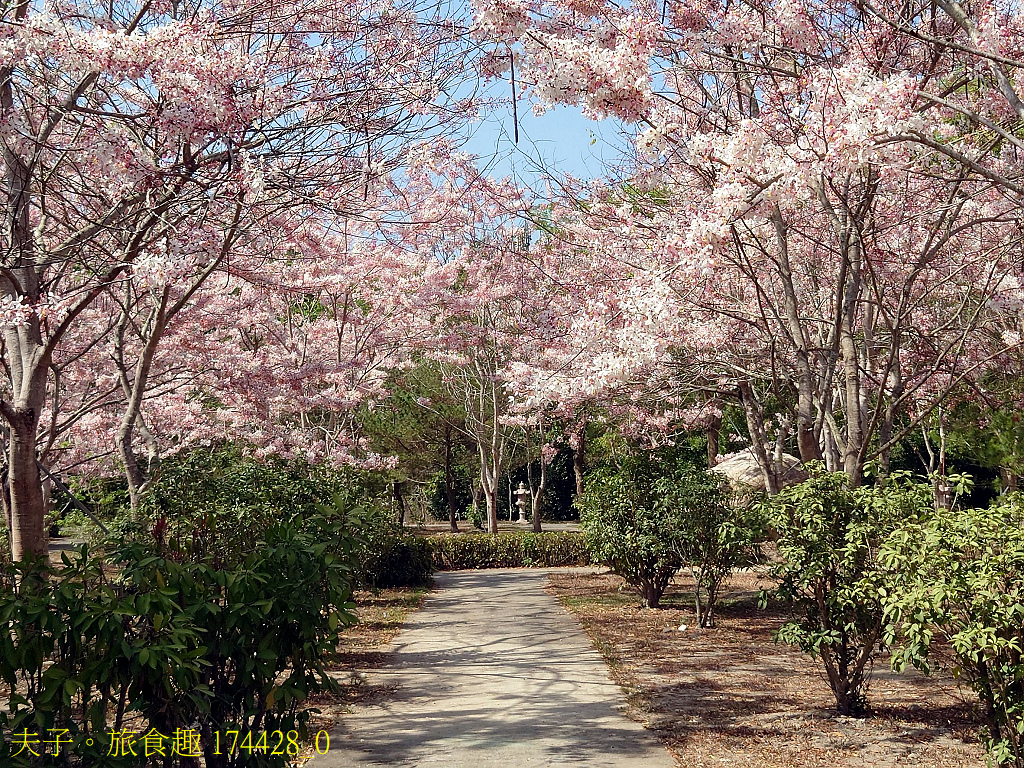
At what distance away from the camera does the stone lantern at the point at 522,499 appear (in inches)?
1332

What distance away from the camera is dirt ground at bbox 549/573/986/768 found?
5.28 meters

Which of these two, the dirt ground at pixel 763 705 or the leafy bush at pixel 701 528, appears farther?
the leafy bush at pixel 701 528

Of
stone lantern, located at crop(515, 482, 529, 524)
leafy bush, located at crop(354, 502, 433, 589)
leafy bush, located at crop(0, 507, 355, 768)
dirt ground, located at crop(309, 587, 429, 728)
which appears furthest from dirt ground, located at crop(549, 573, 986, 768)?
stone lantern, located at crop(515, 482, 529, 524)

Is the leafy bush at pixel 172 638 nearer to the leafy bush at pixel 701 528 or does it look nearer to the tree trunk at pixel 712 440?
the leafy bush at pixel 701 528

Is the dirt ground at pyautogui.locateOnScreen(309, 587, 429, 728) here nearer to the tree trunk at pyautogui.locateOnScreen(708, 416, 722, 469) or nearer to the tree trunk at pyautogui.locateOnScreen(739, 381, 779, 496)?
the tree trunk at pyautogui.locateOnScreen(739, 381, 779, 496)

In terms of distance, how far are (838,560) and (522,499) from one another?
98.2 ft

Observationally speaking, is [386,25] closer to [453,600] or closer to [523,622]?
[523,622]

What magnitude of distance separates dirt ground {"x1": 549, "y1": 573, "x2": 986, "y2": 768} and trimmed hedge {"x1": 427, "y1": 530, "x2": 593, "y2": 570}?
28.9 feet

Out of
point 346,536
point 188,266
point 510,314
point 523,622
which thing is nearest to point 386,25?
point 188,266

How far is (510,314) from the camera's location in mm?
18469

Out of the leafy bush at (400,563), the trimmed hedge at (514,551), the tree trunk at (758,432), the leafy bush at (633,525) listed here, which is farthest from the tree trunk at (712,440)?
the tree trunk at (758,432)

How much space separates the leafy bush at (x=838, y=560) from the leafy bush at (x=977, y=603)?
632 millimetres

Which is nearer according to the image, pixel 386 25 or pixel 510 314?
pixel 386 25

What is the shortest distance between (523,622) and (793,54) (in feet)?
23.9
